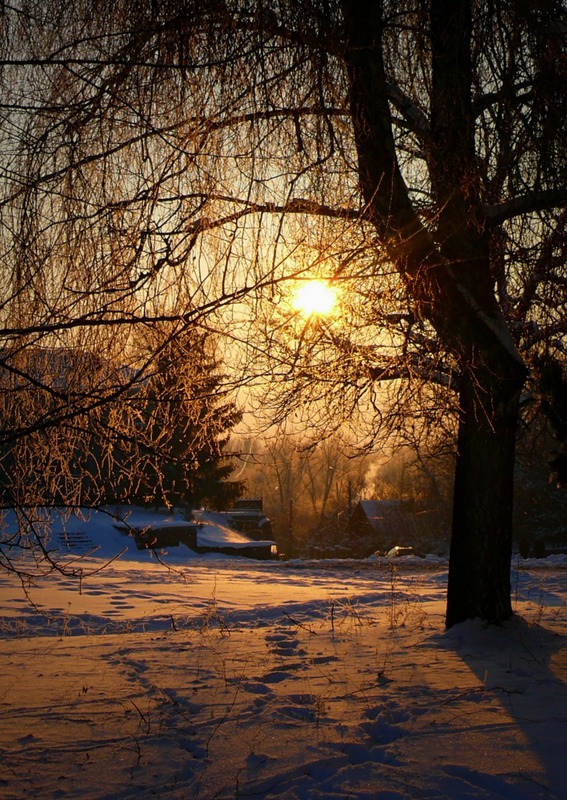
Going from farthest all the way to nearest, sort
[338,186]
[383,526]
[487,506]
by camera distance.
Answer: [383,526]
[487,506]
[338,186]

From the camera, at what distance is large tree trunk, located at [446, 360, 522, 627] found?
692 cm

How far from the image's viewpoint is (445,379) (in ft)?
24.0

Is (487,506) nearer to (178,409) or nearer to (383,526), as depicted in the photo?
(178,409)

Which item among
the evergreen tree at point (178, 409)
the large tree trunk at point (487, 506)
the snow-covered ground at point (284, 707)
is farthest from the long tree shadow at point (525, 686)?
the evergreen tree at point (178, 409)

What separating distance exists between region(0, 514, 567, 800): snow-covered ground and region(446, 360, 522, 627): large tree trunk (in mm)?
280

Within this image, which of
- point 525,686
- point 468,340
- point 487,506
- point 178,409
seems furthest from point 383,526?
point 178,409

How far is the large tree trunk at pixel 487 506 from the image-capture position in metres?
6.92

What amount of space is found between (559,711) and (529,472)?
107 ft

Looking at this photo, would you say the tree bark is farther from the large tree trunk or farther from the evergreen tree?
the evergreen tree

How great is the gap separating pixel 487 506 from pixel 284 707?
10.2 ft

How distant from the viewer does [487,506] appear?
22.7ft

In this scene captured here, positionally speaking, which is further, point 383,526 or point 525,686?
point 383,526

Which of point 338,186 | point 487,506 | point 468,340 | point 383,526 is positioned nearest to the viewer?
point 338,186

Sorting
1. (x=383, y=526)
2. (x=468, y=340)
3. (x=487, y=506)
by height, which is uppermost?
(x=468, y=340)
